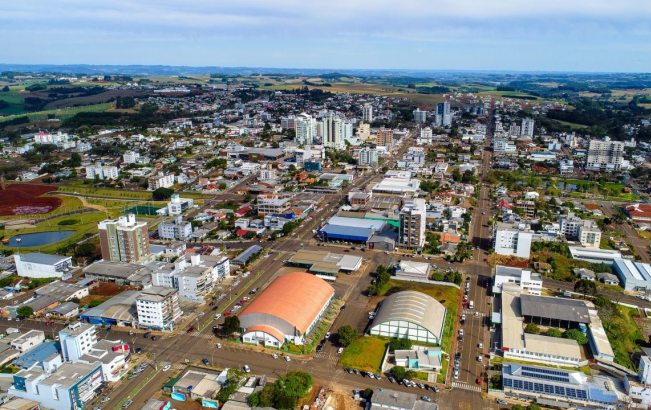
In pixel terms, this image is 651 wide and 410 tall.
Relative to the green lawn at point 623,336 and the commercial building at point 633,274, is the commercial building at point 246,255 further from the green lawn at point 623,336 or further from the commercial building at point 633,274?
the commercial building at point 633,274

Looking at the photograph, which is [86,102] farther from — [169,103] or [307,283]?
[307,283]

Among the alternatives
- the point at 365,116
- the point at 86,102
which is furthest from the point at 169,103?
the point at 365,116

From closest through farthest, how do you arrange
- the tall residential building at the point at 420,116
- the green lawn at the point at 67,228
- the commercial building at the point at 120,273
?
the commercial building at the point at 120,273 < the green lawn at the point at 67,228 < the tall residential building at the point at 420,116

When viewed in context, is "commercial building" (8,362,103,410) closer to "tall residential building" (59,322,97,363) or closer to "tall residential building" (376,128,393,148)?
"tall residential building" (59,322,97,363)

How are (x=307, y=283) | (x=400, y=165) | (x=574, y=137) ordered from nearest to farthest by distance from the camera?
1. (x=307, y=283)
2. (x=400, y=165)
3. (x=574, y=137)

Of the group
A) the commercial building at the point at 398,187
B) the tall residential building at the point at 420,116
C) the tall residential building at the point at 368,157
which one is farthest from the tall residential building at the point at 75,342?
the tall residential building at the point at 420,116

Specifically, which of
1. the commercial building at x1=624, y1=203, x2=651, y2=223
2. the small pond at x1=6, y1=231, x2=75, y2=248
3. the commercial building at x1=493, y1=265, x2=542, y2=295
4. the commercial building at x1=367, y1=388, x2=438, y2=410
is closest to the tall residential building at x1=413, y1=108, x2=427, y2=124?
the commercial building at x1=624, y1=203, x2=651, y2=223
